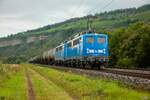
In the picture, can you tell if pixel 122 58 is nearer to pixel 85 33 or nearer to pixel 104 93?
pixel 85 33

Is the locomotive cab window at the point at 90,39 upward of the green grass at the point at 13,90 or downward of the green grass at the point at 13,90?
upward

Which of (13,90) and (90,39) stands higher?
(90,39)

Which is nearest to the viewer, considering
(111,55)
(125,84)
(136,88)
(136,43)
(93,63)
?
(136,88)

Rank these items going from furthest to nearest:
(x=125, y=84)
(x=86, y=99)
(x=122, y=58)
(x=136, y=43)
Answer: (x=122, y=58) → (x=136, y=43) → (x=125, y=84) → (x=86, y=99)

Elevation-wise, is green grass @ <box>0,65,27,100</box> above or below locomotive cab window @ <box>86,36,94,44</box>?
below

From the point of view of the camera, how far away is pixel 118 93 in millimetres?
19000

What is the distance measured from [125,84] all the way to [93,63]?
20.0 m

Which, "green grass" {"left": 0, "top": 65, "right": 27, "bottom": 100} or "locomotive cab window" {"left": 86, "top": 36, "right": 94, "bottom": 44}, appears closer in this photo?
"green grass" {"left": 0, "top": 65, "right": 27, "bottom": 100}

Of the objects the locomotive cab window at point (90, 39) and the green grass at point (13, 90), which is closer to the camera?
A: the green grass at point (13, 90)

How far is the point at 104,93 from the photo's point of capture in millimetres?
19453

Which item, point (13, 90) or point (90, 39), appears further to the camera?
point (90, 39)

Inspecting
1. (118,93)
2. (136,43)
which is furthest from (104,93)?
(136,43)

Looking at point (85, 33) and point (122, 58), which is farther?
point (122, 58)

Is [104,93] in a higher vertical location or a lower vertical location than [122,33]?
lower
